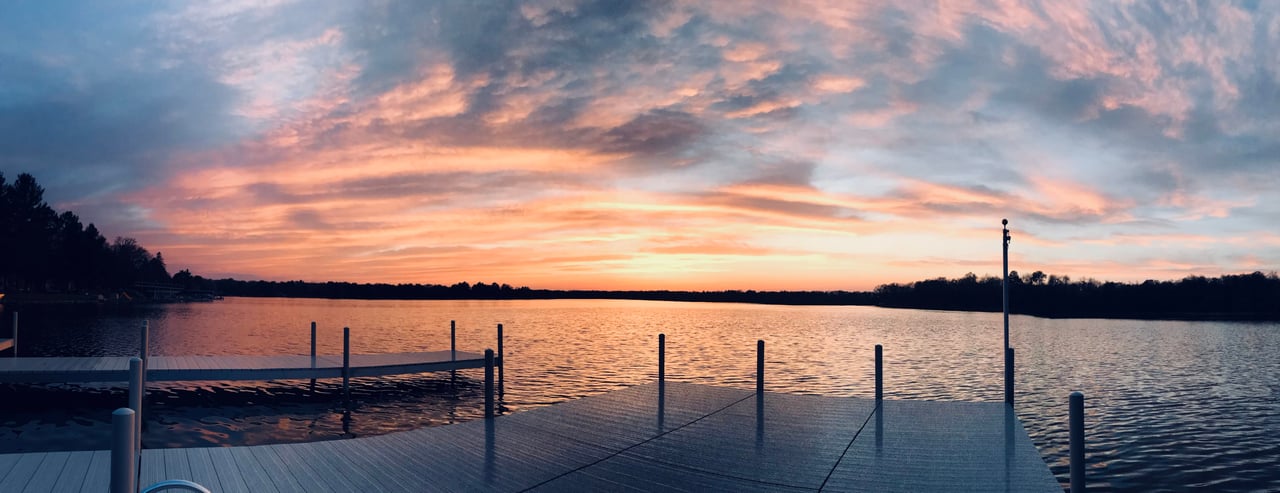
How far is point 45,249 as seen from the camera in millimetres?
81312

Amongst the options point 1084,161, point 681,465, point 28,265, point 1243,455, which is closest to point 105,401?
point 681,465

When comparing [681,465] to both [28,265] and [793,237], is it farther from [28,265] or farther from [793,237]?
[28,265]

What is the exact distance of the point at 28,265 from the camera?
7944 centimetres

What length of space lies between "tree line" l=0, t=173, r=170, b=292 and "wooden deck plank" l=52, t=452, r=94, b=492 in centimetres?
8826

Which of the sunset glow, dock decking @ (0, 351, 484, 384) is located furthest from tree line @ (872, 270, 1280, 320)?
dock decking @ (0, 351, 484, 384)

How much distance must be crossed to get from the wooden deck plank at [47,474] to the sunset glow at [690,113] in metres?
12.9

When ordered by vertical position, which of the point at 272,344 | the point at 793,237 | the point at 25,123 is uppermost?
the point at 25,123

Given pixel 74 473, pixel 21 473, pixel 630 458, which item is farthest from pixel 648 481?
pixel 21 473

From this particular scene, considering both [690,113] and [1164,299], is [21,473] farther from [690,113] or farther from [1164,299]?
[1164,299]

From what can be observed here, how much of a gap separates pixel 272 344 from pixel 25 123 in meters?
13.5

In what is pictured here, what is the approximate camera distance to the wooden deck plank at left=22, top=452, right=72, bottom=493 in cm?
718

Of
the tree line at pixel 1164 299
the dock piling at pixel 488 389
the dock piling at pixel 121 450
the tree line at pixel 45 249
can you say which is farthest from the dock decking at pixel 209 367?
the tree line at pixel 1164 299

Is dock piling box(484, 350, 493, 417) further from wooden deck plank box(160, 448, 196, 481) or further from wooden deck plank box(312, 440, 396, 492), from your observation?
wooden deck plank box(160, 448, 196, 481)

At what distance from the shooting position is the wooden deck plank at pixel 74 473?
7.24 metres
